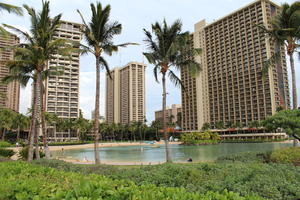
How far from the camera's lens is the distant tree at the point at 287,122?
1365 centimetres

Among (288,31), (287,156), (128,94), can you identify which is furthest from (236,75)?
(287,156)

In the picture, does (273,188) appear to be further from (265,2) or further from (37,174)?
(265,2)

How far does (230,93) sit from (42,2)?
394ft

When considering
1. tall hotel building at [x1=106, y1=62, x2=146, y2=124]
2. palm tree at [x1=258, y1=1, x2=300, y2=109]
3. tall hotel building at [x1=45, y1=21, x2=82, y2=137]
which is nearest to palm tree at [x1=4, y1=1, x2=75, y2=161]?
palm tree at [x1=258, y1=1, x2=300, y2=109]

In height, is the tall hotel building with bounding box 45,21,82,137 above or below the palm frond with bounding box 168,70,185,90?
above

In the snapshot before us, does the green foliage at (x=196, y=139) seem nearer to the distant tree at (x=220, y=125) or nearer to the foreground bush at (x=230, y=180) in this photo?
the distant tree at (x=220, y=125)

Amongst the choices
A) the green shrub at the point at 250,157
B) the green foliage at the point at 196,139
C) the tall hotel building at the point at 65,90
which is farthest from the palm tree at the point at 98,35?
the tall hotel building at the point at 65,90

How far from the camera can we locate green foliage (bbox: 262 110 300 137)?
13.6 metres

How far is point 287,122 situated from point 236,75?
117081 millimetres

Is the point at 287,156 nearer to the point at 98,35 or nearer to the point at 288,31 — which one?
the point at 288,31

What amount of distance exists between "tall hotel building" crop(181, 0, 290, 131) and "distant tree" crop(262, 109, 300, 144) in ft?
276

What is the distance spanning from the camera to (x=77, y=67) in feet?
383

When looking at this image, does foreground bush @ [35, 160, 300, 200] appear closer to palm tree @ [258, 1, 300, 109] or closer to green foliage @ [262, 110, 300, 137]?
green foliage @ [262, 110, 300, 137]

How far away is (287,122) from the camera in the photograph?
543 inches
